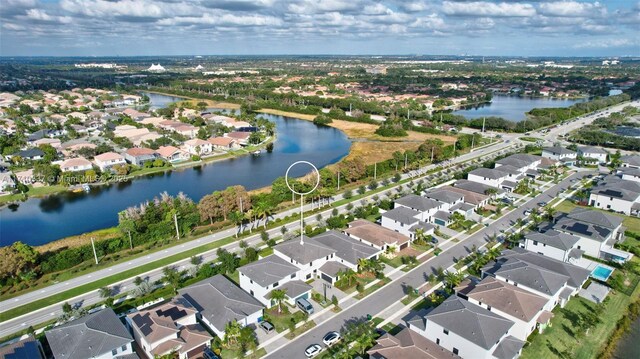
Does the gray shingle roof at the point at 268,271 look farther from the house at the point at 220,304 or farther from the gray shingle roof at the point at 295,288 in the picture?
the house at the point at 220,304

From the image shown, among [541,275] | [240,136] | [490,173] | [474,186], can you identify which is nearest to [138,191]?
[240,136]

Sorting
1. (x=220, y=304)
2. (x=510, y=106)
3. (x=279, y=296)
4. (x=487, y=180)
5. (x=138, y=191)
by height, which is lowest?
(x=138, y=191)

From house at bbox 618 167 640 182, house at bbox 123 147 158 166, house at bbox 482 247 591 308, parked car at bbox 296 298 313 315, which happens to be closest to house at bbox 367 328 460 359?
parked car at bbox 296 298 313 315

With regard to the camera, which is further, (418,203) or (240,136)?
(240,136)

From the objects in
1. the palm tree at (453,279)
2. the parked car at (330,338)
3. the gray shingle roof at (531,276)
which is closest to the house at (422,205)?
the palm tree at (453,279)

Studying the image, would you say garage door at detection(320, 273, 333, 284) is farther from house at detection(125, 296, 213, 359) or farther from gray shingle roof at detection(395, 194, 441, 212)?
A: gray shingle roof at detection(395, 194, 441, 212)

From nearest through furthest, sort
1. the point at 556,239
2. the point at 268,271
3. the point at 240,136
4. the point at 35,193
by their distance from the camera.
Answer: the point at 268,271
the point at 556,239
the point at 35,193
the point at 240,136

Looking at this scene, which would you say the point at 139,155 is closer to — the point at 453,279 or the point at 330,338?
the point at 330,338
